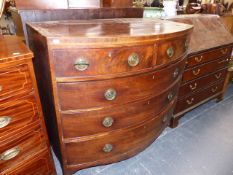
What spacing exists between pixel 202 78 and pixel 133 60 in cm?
127

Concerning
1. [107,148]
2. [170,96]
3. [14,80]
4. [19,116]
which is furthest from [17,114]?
[170,96]

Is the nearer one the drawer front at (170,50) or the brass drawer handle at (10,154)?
the brass drawer handle at (10,154)

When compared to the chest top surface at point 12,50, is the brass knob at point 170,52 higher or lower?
lower

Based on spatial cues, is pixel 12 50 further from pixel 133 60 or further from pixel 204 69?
pixel 204 69

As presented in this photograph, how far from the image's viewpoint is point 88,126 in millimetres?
1132

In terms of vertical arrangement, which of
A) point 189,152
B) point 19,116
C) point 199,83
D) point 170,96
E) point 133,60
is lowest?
point 189,152

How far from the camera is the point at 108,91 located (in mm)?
1054

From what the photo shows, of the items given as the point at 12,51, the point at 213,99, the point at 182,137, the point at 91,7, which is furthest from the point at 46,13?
the point at 213,99

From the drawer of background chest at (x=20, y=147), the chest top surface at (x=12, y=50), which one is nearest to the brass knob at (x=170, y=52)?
the chest top surface at (x=12, y=50)

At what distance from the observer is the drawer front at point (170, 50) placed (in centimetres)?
111

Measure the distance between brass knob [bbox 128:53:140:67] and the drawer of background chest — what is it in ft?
2.13

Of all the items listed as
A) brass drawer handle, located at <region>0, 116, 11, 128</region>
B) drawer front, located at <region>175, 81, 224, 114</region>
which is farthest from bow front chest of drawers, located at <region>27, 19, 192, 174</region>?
drawer front, located at <region>175, 81, 224, 114</region>

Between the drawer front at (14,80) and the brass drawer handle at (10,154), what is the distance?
1.08 ft

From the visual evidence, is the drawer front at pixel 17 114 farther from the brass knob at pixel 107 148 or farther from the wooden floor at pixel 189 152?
the wooden floor at pixel 189 152
